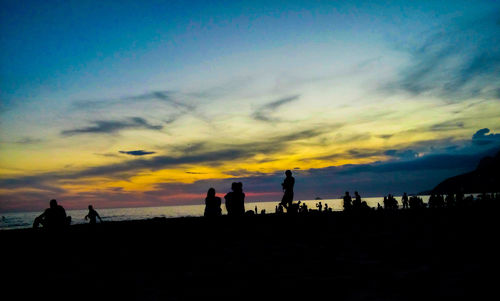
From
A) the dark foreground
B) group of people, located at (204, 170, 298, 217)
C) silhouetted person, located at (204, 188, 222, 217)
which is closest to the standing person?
group of people, located at (204, 170, 298, 217)

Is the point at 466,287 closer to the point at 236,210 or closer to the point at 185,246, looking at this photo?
the point at 185,246

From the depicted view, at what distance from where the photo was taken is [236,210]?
14.2 meters

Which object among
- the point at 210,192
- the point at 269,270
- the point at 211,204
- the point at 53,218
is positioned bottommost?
the point at 269,270

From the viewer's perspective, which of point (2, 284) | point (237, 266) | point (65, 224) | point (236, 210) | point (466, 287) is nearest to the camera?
point (466, 287)

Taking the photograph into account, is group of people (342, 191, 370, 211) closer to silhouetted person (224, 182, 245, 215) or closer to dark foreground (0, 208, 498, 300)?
silhouetted person (224, 182, 245, 215)

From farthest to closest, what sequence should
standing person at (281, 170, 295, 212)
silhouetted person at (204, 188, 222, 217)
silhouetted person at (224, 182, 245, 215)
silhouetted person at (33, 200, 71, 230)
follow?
1. standing person at (281, 170, 295, 212)
2. silhouetted person at (224, 182, 245, 215)
3. silhouetted person at (204, 188, 222, 217)
4. silhouetted person at (33, 200, 71, 230)

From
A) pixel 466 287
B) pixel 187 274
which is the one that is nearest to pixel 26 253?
pixel 187 274

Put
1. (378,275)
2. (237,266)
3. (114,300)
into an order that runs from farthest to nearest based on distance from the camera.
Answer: (237,266)
(378,275)
(114,300)

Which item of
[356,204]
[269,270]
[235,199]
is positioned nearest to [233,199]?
[235,199]

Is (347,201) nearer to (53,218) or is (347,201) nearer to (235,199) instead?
(235,199)

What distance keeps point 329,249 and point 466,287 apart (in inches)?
155

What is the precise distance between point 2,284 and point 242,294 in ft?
15.0

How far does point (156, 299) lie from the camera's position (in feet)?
14.2

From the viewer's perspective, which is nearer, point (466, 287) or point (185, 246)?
point (466, 287)
